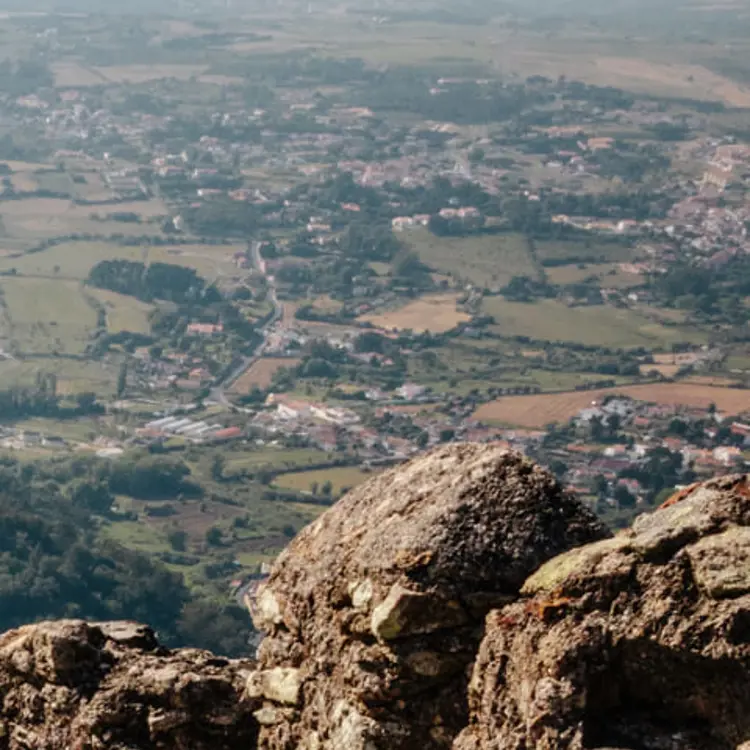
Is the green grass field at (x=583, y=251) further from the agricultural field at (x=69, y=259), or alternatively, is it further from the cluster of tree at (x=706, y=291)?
the agricultural field at (x=69, y=259)

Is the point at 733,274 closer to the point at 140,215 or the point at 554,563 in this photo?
the point at 140,215

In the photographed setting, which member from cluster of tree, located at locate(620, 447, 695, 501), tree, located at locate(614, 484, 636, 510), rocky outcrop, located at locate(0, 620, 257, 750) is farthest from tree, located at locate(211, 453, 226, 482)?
rocky outcrop, located at locate(0, 620, 257, 750)

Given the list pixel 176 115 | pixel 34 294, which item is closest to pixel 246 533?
pixel 34 294

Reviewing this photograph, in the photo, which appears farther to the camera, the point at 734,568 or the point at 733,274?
the point at 733,274

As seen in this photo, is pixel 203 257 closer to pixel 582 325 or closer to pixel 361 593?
pixel 582 325

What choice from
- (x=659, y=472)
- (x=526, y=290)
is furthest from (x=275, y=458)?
(x=526, y=290)

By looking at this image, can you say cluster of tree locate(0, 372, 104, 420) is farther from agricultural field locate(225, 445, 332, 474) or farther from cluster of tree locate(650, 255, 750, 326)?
cluster of tree locate(650, 255, 750, 326)

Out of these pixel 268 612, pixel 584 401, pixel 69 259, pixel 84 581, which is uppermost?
pixel 268 612
